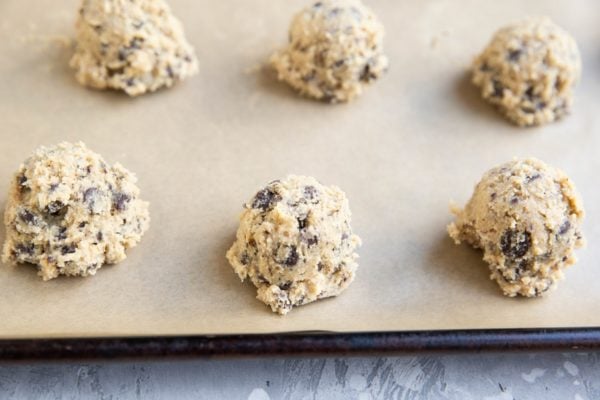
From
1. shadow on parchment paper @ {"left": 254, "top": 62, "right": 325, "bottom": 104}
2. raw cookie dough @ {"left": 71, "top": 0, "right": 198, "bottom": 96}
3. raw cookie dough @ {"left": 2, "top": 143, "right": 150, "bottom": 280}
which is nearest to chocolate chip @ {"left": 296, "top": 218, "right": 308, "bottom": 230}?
raw cookie dough @ {"left": 2, "top": 143, "right": 150, "bottom": 280}

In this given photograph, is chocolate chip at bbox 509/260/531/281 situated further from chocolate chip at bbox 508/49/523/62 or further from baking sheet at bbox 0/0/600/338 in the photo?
chocolate chip at bbox 508/49/523/62

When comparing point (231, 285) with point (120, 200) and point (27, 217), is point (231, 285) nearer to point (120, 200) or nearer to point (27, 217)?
point (120, 200)

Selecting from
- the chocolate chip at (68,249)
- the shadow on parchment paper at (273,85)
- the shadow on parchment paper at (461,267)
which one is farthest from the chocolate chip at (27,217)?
the shadow on parchment paper at (461,267)

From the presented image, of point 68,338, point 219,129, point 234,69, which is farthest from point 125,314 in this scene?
point 234,69

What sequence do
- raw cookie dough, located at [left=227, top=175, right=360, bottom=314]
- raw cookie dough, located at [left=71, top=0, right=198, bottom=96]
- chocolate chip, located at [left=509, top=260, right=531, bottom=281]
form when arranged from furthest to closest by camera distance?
1. raw cookie dough, located at [left=71, top=0, right=198, bottom=96]
2. chocolate chip, located at [left=509, top=260, right=531, bottom=281]
3. raw cookie dough, located at [left=227, top=175, right=360, bottom=314]

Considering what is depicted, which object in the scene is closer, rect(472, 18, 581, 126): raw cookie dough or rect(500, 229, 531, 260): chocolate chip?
rect(500, 229, 531, 260): chocolate chip

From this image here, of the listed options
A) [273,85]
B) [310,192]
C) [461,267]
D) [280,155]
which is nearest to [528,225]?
[461,267]
